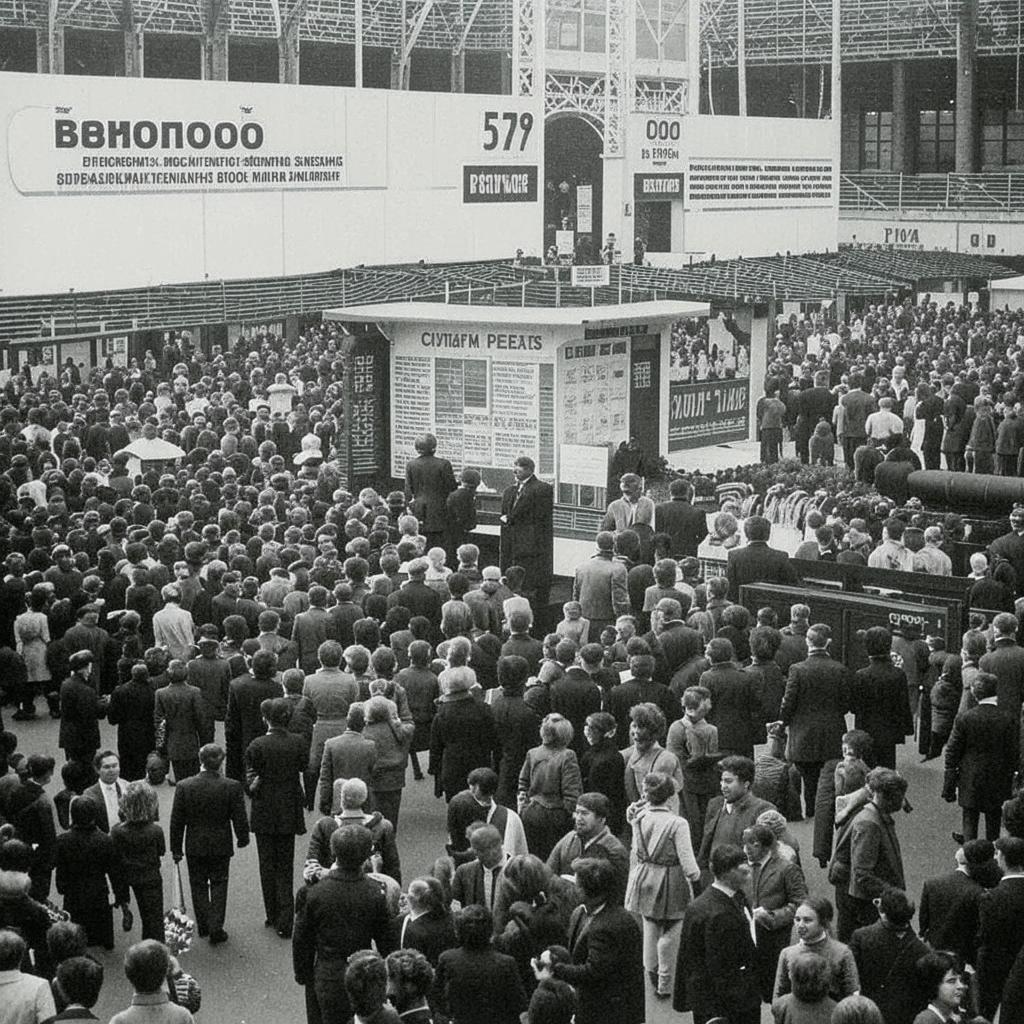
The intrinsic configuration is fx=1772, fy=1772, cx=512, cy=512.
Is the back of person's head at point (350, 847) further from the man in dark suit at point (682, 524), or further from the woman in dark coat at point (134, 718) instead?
the man in dark suit at point (682, 524)

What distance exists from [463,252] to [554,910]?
39.3m

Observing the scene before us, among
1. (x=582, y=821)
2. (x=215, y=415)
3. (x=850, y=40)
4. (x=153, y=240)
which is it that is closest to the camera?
(x=582, y=821)

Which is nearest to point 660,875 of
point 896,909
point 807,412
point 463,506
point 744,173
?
point 896,909

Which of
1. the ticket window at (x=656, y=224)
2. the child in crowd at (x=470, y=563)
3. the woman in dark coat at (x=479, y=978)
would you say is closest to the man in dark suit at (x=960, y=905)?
the woman in dark coat at (x=479, y=978)

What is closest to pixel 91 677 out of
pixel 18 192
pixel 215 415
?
pixel 215 415

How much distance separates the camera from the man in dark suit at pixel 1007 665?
481 inches

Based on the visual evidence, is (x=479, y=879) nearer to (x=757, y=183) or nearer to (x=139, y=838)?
(x=139, y=838)

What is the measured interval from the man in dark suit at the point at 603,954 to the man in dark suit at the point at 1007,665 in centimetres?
491

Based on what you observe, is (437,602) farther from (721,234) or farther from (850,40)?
(850,40)

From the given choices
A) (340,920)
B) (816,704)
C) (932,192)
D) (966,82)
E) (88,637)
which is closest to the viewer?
(340,920)

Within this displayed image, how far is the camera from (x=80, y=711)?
41.9 ft

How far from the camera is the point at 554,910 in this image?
328 inches

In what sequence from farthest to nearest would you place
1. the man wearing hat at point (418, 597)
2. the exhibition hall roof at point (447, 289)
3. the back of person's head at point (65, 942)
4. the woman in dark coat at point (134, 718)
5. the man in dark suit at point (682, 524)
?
the exhibition hall roof at point (447, 289) → the man in dark suit at point (682, 524) → the man wearing hat at point (418, 597) → the woman in dark coat at point (134, 718) → the back of person's head at point (65, 942)

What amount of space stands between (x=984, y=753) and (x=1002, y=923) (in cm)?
280
